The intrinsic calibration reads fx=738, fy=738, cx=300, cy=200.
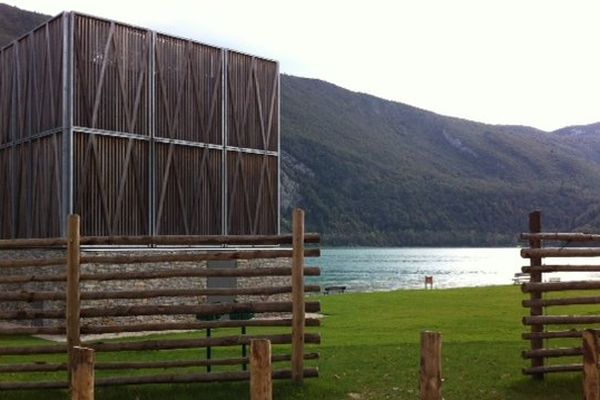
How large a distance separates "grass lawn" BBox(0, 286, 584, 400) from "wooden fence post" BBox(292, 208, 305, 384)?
1.12 ft

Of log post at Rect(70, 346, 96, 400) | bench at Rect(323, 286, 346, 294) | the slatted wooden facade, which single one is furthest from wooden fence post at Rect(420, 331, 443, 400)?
bench at Rect(323, 286, 346, 294)

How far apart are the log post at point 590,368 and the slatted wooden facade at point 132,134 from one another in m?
17.0

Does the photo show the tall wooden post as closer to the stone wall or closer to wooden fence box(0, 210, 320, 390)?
wooden fence box(0, 210, 320, 390)

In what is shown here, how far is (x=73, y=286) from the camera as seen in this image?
10.3m

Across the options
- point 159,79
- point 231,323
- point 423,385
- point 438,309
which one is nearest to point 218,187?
point 159,79

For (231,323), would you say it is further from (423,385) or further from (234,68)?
(234,68)

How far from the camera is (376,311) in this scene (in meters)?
25.7

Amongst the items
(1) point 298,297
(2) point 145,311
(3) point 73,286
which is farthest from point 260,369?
(3) point 73,286

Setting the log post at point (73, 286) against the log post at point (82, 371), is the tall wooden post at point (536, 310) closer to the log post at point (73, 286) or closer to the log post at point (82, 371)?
the log post at point (73, 286)

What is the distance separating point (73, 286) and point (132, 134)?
42.7 feet

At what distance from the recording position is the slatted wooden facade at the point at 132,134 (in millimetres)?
21703

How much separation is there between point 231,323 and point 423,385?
4.96m

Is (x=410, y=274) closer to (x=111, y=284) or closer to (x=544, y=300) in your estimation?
(x=111, y=284)

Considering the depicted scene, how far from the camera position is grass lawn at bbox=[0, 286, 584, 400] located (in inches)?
412
